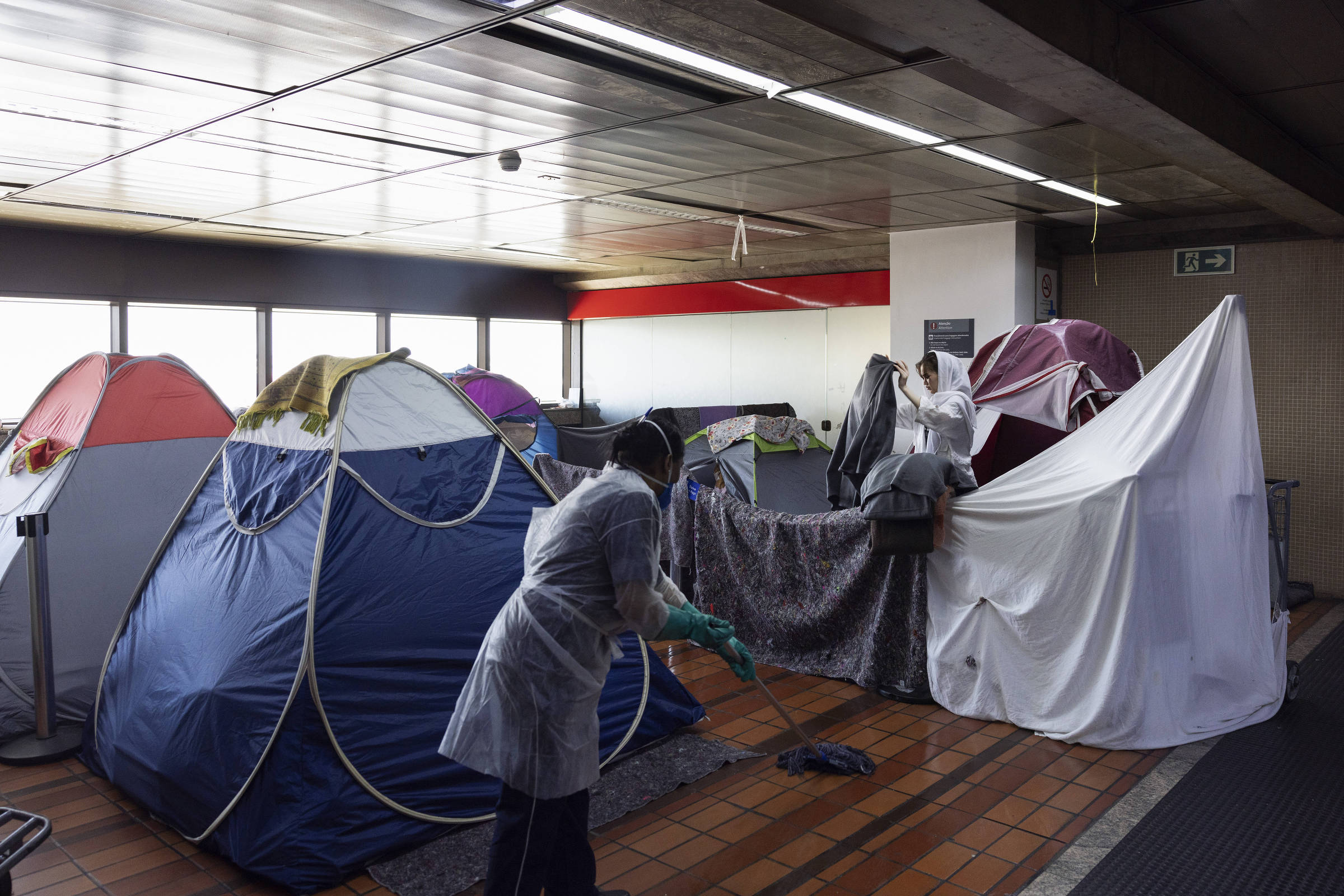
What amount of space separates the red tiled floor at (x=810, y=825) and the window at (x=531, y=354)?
7.00 meters

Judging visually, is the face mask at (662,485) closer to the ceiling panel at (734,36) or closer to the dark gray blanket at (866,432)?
the ceiling panel at (734,36)

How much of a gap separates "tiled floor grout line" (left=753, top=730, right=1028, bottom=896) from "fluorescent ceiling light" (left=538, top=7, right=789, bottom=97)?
255 cm

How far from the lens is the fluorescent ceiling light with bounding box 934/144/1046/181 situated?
4.41 metres

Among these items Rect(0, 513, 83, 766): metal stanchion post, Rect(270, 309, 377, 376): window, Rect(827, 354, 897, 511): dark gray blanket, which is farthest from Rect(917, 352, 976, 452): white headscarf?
Rect(270, 309, 377, 376): window

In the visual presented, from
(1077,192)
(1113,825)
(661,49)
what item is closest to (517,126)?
(661,49)

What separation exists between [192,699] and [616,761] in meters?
1.44

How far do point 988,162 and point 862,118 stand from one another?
1.12 m

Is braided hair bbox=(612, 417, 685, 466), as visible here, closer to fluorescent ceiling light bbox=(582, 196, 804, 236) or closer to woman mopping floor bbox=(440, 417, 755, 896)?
woman mopping floor bbox=(440, 417, 755, 896)

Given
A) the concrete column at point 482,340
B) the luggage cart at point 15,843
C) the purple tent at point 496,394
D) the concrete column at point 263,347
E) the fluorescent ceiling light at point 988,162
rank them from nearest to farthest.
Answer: the luggage cart at point 15,843
the fluorescent ceiling light at point 988,162
the purple tent at point 496,394
the concrete column at point 263,347
the concrete column at point 482,340

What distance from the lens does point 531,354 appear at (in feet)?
34.7

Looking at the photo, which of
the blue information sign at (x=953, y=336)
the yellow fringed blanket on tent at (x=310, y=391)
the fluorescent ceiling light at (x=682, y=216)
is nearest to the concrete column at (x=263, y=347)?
the fluorescent ceiling light at (x=682, y=216)

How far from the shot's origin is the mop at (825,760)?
3404mm

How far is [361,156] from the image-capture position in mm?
4617

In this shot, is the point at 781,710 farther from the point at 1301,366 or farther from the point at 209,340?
the point at 209,340
